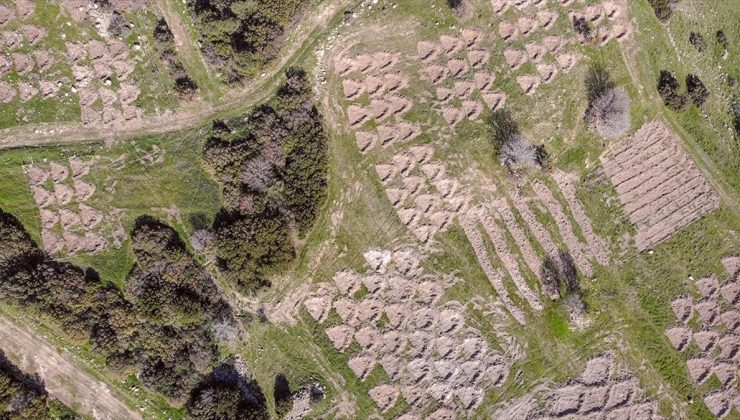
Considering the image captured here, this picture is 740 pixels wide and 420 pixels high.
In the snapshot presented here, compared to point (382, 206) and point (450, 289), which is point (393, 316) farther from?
point (382, 206)

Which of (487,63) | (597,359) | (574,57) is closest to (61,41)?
(487,63)

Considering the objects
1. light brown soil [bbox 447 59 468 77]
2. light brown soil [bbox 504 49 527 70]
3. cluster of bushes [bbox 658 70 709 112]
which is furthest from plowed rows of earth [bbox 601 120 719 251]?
light brown soil [bbox 447 59 468 77]

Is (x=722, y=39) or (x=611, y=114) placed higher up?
(x=722, y=39)

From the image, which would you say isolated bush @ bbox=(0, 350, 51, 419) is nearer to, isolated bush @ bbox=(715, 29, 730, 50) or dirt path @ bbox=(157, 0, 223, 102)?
dirt path @ bbox=(157, 0, 223, 102)

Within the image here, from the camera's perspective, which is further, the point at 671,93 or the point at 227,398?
the point at 671,93

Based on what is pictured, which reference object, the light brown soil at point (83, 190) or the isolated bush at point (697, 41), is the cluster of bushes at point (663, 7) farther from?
the light brown soil at point (83, 190)

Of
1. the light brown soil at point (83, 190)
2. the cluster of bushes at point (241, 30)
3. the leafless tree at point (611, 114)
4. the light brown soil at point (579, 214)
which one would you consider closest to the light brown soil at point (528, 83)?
the leafless tree at point (611, 114)

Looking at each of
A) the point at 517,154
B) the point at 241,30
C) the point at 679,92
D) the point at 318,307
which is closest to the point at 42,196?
the point at 241,30

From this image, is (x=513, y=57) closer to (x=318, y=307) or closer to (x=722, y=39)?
(x=722, y=39)
